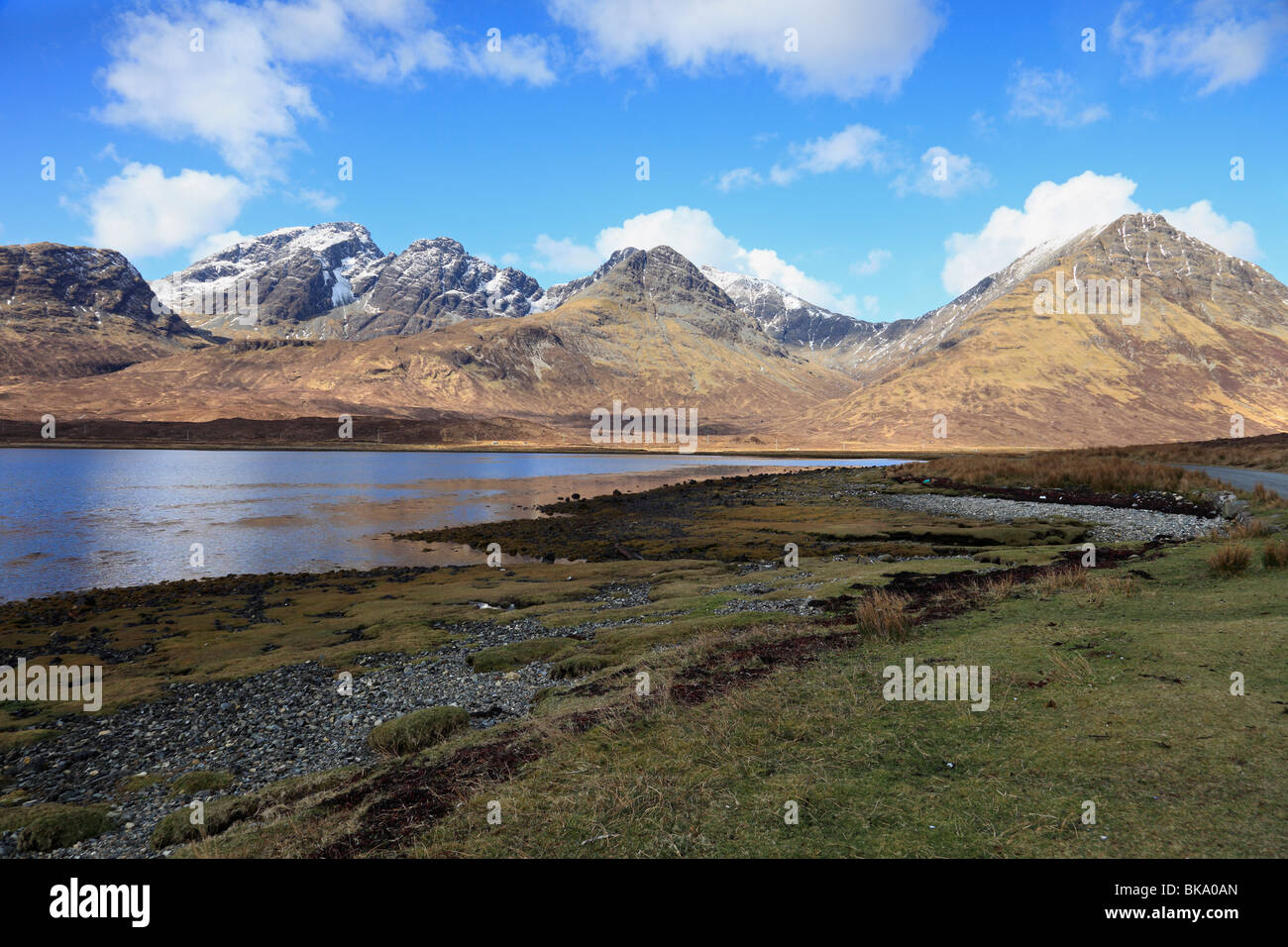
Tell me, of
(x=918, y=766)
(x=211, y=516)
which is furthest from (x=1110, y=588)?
(x=211, y=516)

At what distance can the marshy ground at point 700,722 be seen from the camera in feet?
20.7

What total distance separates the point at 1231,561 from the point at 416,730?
701 inches

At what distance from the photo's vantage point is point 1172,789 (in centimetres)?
614

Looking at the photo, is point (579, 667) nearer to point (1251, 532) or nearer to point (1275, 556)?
point (1275, 556)

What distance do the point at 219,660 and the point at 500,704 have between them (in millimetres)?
12379

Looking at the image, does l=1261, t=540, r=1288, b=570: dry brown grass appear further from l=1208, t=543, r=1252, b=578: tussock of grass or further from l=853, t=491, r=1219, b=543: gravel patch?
l=853, t=491, r=1219, b=543: gravel patch

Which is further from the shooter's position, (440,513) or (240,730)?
(440,513)

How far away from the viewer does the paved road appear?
1403 inches

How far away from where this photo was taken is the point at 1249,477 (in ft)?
140

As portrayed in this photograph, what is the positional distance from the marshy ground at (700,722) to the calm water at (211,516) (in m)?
15.3
